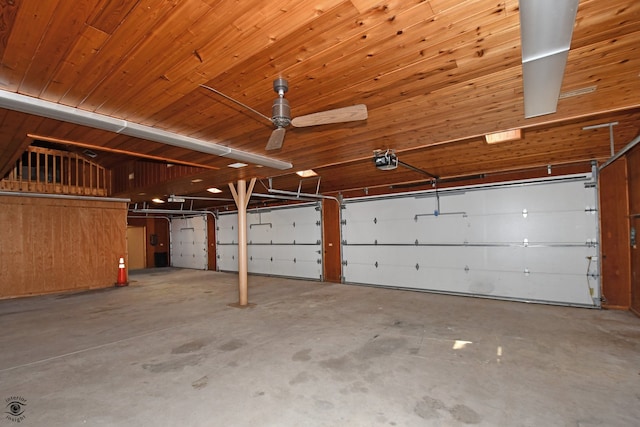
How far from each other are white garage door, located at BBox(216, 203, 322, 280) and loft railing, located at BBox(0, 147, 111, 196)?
4179 millimetres

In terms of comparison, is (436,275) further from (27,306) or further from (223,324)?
(27,306)

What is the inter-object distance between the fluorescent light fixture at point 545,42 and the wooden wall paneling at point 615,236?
12.2 feet

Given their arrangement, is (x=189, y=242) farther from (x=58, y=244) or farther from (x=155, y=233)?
(x=58, y=244)

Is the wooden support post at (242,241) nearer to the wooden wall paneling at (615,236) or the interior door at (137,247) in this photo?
the wooden wall paneling at (615,236)

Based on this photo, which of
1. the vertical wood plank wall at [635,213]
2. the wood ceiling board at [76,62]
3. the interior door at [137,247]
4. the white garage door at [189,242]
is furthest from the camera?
the interior door at [137,247]

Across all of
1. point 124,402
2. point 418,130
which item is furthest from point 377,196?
point 124,402

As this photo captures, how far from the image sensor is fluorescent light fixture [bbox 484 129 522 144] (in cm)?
378

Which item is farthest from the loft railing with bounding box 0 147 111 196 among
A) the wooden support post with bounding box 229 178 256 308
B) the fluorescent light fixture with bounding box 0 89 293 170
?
the fluorescent light fixture with bounding box 0 89 293 170

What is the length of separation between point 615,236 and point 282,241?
7.44m

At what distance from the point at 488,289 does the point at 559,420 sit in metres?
4.08

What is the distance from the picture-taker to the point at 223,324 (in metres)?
4.45

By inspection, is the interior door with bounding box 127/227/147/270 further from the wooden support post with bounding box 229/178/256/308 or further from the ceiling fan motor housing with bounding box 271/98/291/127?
the ceiling fan motor housing with bounding box 271/98/291/127


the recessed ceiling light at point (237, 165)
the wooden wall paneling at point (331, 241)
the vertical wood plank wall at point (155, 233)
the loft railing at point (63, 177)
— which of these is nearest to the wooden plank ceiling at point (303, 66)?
the recessed ceiling light at point (237, 165)

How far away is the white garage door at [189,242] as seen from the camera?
39.3 ft
